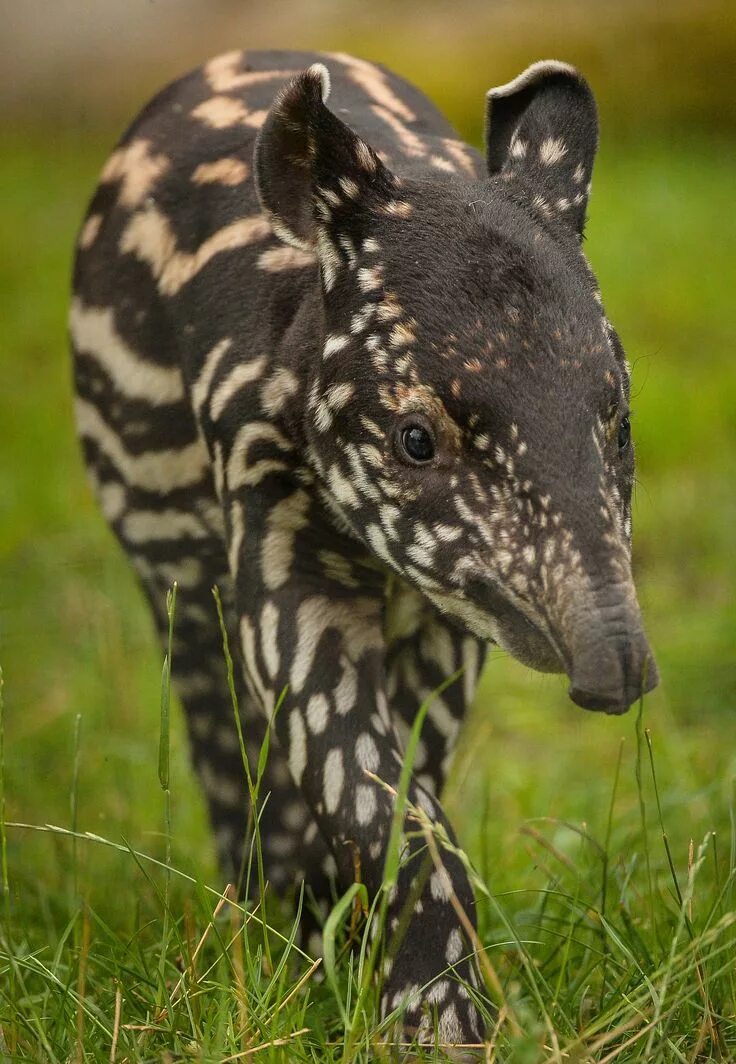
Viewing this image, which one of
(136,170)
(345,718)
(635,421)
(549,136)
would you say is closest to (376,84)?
(136,170)

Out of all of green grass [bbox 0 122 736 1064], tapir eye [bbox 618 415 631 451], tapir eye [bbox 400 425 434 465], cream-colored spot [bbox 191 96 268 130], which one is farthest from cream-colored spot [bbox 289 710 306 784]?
cream-colored spot [bbox 191 96 268 130]

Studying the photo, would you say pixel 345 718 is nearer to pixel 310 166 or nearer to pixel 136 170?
pixel 310 166

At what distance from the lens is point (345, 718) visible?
3598 mm

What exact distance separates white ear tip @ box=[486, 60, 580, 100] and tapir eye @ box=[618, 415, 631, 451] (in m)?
0.90

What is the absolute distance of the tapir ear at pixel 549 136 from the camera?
143 inches

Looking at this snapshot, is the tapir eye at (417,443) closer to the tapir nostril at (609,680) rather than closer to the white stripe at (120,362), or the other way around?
the tapir nostril at (609,680)

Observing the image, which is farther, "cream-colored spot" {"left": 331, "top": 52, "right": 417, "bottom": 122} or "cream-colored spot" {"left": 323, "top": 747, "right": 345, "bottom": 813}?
"cream-colored spot" {"left": 331, "top": 52, "right": 417, "bottom": 122}

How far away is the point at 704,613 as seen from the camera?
6.99 meters

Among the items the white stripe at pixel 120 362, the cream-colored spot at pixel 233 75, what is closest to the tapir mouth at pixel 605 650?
the white stripe at pixel 120 362

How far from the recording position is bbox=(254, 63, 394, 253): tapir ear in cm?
350

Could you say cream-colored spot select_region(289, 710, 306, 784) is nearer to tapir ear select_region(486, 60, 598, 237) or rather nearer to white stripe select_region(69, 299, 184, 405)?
white stripe select_region(69, 299, 184, 405)

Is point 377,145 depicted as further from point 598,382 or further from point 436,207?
point 598,382

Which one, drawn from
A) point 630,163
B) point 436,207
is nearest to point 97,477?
point 436,207

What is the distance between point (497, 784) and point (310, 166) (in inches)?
114
